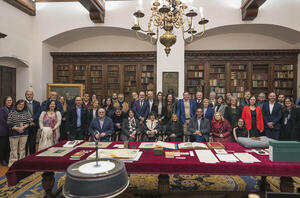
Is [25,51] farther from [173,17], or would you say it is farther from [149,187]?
[149,187]

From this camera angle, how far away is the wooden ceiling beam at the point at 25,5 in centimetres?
591

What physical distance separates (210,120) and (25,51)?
6331 mm

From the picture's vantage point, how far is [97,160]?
0.77 metres

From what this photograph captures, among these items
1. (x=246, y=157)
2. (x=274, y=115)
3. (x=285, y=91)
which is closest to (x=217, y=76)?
(x=285, y=91)

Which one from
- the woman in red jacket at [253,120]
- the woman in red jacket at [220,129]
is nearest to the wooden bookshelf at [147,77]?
the woman in red jacket at [220,129]

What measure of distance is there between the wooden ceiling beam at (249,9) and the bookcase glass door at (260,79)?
75.6 inches

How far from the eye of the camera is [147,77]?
7402 mm

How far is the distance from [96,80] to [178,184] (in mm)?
5575

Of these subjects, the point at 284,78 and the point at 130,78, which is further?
the point at 130,78

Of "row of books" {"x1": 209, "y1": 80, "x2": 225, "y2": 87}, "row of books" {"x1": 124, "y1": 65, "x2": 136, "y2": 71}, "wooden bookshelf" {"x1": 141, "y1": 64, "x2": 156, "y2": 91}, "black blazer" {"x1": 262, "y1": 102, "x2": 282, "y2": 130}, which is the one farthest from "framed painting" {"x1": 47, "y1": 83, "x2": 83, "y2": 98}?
"black blazer" {"x1": 262, "y1": 102, "x2": 282, "y2": 130}

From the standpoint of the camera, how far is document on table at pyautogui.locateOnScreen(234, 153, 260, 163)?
2125 mm

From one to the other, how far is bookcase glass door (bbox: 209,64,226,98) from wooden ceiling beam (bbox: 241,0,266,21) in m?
1.79

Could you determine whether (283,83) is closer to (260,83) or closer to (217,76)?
(260,83)

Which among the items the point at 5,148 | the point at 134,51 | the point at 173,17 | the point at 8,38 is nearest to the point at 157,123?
the point at 173,17
